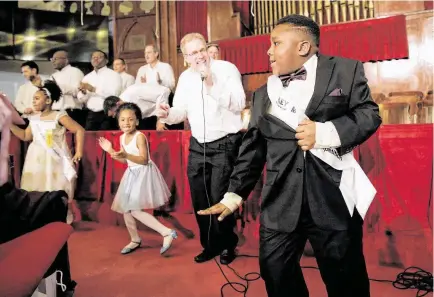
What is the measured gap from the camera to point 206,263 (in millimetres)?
2650

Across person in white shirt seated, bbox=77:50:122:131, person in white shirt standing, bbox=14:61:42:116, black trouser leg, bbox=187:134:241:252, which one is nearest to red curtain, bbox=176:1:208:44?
person in white shirt seated, bbox=77:50:122:131

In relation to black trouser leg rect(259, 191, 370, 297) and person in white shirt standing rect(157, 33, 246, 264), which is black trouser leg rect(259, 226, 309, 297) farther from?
person in white shirt standing rect(157, 33, 246, 264)

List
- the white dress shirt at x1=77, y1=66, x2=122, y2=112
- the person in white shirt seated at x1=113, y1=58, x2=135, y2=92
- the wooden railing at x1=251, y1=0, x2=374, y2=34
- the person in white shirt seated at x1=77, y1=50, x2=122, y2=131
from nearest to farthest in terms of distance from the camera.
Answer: the person in white shirt seated at x1=77, y1=50, x2=122, y2=131 < the white dress shirt at x1=77, y1=66, x2=122, y2=112 < the person in white shirt seated at x1=113, y1=58, x2=135, y2=92 < the wooden railing at x1=251, y1=0, x2=374, y2=34

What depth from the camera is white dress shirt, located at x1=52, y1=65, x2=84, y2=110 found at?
531 cm

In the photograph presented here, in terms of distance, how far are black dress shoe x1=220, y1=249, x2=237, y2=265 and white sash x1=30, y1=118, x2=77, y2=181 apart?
1.57 m

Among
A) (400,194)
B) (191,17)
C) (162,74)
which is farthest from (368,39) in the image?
(400,194)

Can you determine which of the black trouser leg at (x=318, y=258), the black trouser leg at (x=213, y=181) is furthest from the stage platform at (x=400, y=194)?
the black trouser leg at (x=318, y=258)

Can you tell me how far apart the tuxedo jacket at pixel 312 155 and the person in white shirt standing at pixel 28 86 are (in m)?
4.60

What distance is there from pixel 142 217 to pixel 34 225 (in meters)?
1.38

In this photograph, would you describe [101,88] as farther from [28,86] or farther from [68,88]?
[28,86]

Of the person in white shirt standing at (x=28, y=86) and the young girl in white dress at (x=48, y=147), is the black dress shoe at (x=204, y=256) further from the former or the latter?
the person in white shirt standing at (x=28, y=86)

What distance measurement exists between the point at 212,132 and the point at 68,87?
3.50 metres

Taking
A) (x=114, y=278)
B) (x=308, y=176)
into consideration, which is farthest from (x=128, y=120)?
(x=308, y=176)

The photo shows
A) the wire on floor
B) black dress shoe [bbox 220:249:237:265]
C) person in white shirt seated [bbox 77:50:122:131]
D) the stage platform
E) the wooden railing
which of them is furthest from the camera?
the wooden railing
